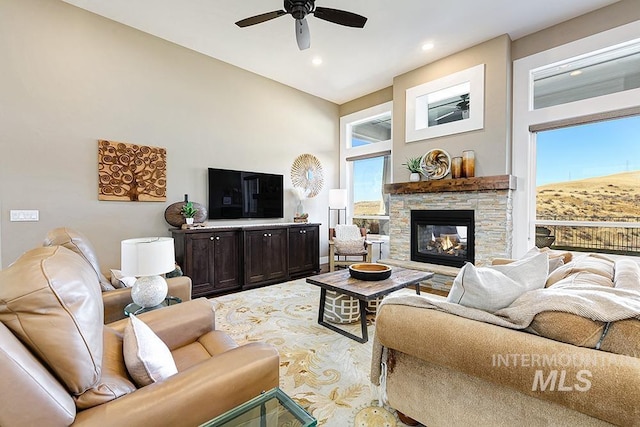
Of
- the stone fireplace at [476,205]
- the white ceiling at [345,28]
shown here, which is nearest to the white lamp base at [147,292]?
the white ceiling at [345,28]

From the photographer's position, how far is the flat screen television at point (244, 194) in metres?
4.37

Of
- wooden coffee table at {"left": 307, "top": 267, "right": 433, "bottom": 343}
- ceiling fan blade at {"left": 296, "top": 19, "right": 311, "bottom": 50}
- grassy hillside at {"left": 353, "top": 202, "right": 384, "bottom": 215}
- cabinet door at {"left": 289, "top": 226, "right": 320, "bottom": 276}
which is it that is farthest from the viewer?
grassy hillside at {"left": 353, "top": 202, "right": 384, "bottom": 215}

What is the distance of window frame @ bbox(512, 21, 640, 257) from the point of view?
11.3 ft

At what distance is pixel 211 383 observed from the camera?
0.98m

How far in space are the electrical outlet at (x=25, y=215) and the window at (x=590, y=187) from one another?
6067mm

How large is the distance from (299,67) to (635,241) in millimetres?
4943

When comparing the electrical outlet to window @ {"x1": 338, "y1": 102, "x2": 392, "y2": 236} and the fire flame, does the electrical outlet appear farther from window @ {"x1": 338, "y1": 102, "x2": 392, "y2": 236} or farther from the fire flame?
the fire flame

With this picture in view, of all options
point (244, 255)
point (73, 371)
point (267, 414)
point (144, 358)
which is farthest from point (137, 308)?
point (244, 255)

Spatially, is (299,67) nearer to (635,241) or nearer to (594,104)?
(594,104)

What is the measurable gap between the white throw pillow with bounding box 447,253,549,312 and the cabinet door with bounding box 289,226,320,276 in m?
3.60

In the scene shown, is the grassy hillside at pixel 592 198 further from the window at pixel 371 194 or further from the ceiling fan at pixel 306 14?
the ceiling fan at pixel 306 14

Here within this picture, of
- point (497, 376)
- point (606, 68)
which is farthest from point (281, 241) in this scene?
point (606, 68)

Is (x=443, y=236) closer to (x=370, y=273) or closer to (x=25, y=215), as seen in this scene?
(x=370, y=273)

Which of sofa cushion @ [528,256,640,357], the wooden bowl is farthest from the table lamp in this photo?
sofa cushion @ [528,256,640,357]
